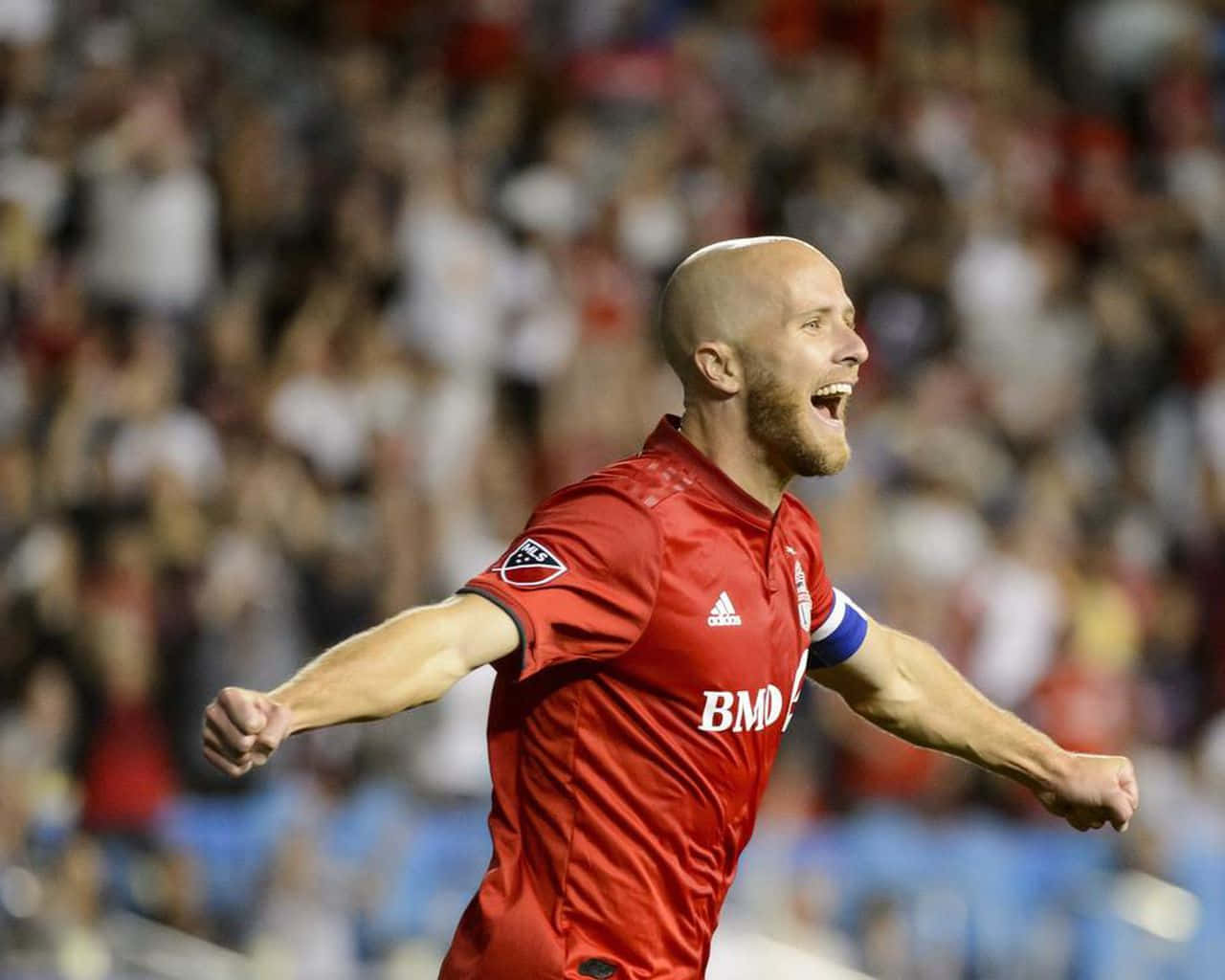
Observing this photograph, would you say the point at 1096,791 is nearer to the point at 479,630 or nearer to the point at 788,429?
the point at 788,429

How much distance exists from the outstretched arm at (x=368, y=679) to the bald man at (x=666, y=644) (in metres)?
0.01

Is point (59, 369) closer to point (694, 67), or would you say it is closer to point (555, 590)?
point (694, 67)

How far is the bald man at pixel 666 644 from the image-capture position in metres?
4.10

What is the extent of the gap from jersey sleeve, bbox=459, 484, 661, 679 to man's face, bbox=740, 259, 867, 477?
370mm

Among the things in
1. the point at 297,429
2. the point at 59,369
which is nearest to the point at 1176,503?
the point at 297,429

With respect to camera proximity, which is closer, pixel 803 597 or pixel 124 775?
pixel 803 597

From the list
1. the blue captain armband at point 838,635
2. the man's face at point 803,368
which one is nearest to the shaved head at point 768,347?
the man's face at point 803,368

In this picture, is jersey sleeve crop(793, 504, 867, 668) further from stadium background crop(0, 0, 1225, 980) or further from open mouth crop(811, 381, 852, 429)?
stadium background crop(0, 0, 1225, 980)

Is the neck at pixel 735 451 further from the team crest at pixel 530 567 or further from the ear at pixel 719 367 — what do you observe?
the team crest at pixel 530 567

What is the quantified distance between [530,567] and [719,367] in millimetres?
625

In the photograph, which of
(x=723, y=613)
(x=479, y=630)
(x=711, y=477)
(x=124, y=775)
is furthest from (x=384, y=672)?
(x=124, y=775)

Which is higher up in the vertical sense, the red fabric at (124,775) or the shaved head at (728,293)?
the shaved head at (728,293)

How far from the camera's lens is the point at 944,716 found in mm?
4914

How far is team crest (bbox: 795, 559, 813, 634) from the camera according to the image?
454cm
